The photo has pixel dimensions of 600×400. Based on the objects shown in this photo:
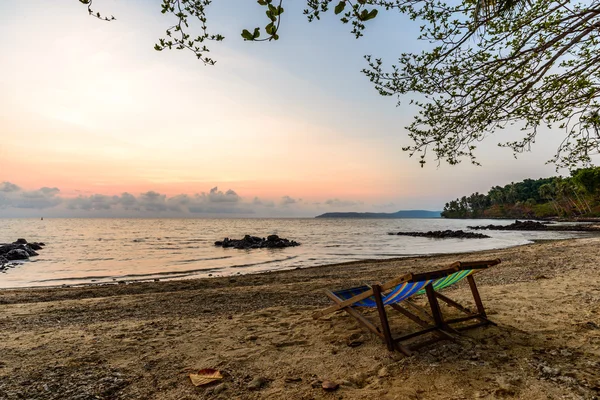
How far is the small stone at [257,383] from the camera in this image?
3467 millimetres

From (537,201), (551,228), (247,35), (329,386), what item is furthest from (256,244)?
(537,201)

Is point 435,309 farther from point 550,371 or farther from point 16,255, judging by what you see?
point 16,255

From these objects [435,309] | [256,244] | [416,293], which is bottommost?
[256,244]

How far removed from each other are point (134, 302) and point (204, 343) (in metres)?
4.72

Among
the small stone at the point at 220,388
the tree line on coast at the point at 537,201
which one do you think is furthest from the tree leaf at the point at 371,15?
the tree line on coast at the point at 537,201

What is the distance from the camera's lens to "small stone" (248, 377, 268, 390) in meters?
3.47

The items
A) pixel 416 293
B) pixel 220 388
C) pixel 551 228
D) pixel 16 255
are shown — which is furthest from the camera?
pixel 551 228

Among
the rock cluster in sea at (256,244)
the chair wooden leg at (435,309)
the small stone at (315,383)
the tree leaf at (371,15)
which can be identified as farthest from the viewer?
the rock cluster in sea at (256,244)

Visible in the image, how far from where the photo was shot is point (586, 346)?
4020mm

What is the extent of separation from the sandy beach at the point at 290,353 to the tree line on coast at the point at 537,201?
6561 cm

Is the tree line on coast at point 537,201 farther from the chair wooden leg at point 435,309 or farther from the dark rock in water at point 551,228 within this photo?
the chair wooden leg at point 435,309

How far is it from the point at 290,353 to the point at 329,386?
44.0 inches

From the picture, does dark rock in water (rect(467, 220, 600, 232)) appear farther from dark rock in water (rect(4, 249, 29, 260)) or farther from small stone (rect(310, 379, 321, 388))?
dark rock in water (rect(4, 249, 29, 260))

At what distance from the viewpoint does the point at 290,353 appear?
4.35 meters
